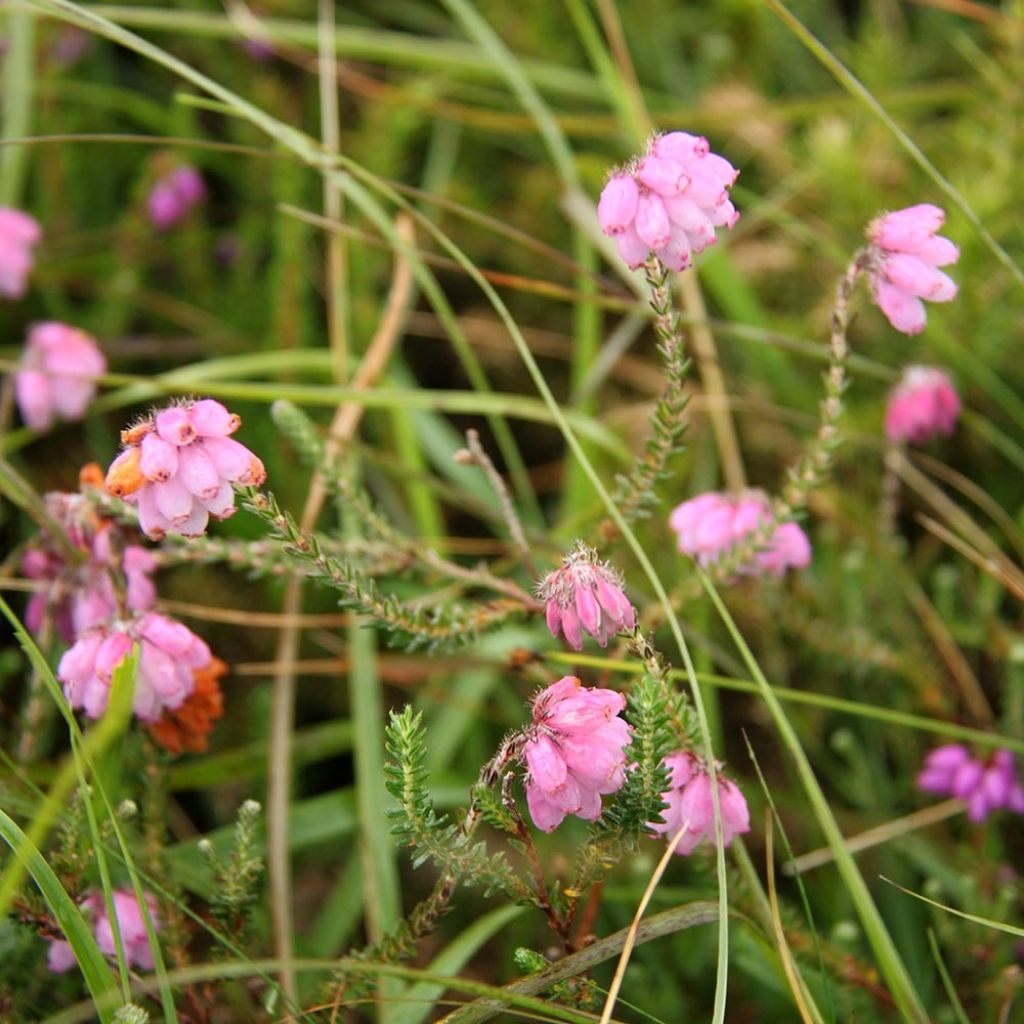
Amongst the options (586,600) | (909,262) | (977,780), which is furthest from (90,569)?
(977,780)

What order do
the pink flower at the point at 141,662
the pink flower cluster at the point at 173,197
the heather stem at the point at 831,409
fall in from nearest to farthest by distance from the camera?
the pink flower at the point at 141,662
the heather stem at the point at 831,409
the pink flower cluster at the point at 173,197

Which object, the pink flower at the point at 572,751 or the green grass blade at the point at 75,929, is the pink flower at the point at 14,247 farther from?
the pink flower at the point at 572,751

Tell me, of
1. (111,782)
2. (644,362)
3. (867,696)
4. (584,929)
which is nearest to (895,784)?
(867,696)

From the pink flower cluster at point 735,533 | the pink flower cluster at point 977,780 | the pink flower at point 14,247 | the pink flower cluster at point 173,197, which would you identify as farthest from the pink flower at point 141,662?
the pink flower cluster at point 173,197

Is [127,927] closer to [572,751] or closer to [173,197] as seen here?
[572,751]

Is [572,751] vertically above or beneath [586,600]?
beneath
